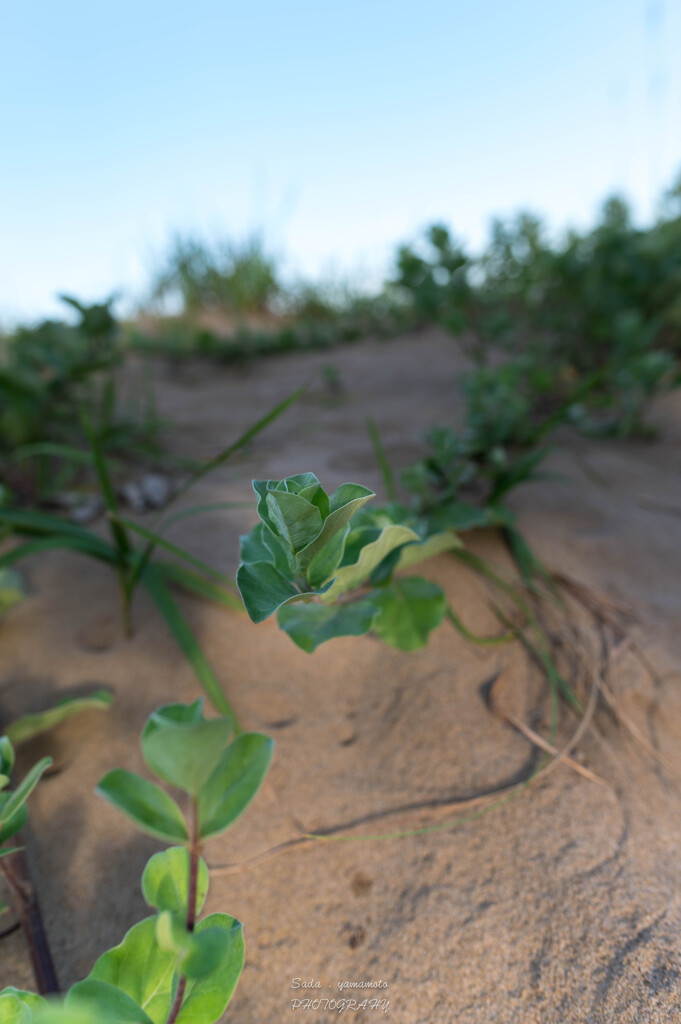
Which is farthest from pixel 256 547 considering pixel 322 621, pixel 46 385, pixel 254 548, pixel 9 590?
pixel 46 385

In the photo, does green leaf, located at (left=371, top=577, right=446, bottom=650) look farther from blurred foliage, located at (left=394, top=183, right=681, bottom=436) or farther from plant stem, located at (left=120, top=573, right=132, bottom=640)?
blurred foliage, located at (left=394, top=183, right=681, bottom=436)

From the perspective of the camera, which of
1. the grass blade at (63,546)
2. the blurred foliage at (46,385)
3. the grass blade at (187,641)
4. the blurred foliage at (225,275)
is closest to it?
the grass blade at (187,641)

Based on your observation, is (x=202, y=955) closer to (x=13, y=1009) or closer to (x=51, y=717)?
(x=13, y=1009)

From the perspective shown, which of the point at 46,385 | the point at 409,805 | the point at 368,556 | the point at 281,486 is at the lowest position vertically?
the point at 409,805

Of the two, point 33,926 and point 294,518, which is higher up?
point 294,518

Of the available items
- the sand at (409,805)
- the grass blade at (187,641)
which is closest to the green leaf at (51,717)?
the sand at (409,805)

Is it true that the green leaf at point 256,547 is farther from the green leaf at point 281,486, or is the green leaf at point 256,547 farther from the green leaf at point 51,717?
the green leaf at point 51,717
